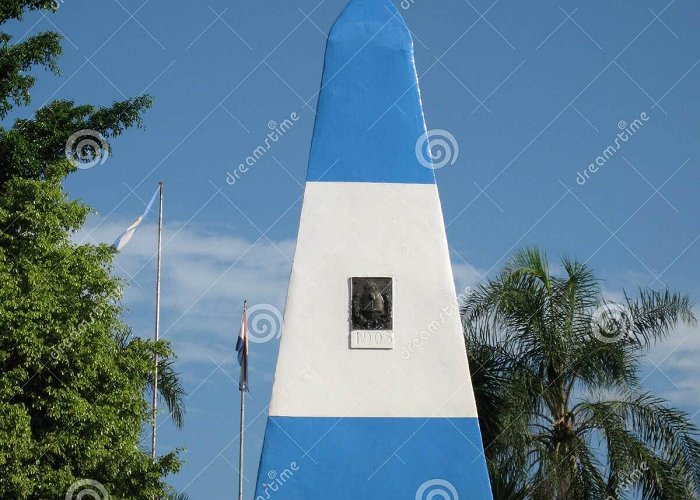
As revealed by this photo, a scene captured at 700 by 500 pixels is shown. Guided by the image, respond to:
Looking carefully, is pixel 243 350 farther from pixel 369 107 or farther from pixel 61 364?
pixel 369 107

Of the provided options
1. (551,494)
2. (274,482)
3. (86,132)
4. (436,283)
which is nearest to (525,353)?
(551,494)

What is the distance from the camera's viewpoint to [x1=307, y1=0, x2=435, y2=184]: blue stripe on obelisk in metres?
12.4

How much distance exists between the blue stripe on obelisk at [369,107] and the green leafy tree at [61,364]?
4408 millimetres

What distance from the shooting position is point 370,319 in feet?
39.5

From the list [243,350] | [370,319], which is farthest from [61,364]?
[243,350]

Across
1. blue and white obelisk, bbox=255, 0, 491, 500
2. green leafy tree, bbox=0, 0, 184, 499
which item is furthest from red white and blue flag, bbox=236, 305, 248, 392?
blue and white obelisk, bbox=255, 0, 491, 500

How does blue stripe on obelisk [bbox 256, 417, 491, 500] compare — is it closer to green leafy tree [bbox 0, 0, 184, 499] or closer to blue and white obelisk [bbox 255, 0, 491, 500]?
blue and white obelisk [bbox 255, 0, 491, 500]

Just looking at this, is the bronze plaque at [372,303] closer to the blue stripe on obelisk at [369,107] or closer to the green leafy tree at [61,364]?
the blue stripe on obelisk at [369,107]

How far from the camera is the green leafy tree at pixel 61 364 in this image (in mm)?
14297

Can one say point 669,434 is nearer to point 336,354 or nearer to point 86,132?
point 336,354

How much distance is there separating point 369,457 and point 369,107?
3.83 meters

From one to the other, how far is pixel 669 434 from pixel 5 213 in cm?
970

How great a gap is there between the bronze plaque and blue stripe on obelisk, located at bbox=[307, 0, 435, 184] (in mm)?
1161

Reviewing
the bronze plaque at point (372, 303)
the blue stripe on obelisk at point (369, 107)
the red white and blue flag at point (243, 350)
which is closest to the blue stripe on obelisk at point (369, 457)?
the bronze plaque at point (372, 303)
